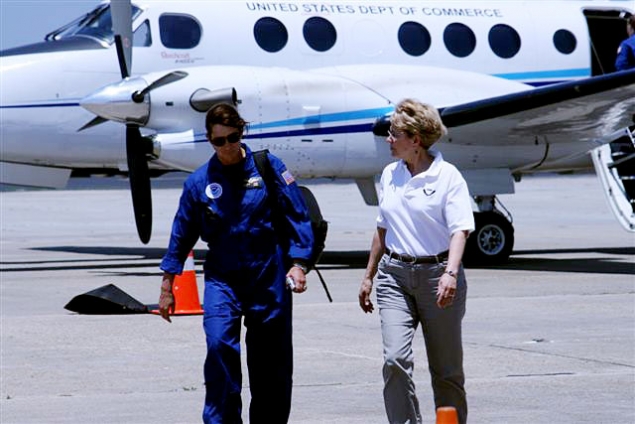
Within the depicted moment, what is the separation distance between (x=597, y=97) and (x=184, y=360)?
8.47 meters

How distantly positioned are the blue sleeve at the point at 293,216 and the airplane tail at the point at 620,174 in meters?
12.5

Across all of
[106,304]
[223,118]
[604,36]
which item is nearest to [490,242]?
[604,36]

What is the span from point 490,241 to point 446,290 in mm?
12216

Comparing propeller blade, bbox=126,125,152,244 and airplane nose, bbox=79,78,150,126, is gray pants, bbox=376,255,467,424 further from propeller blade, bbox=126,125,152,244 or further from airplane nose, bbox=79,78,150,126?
propeller blade, bbox=126,125,152,244

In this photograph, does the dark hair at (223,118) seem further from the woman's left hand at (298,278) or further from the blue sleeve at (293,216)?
the woman's left hand at (298,278)

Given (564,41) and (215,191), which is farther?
(564,41)

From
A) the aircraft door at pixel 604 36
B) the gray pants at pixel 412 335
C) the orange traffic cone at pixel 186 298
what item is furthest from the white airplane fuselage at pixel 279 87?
the gray pants at pixel 412 335

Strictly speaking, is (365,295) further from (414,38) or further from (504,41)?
(504,41)

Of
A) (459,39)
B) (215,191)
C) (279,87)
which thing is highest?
(459,39)

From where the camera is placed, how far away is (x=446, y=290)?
283 inches

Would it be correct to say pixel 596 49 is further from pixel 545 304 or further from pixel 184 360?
pixel 184 360

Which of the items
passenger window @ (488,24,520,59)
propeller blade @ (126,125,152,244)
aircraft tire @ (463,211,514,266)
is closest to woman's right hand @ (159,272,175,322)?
propeller blade @ (126,125,152,244)

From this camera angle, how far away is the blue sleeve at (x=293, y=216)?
7.54 metres

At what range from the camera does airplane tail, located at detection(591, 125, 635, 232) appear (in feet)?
64.5
